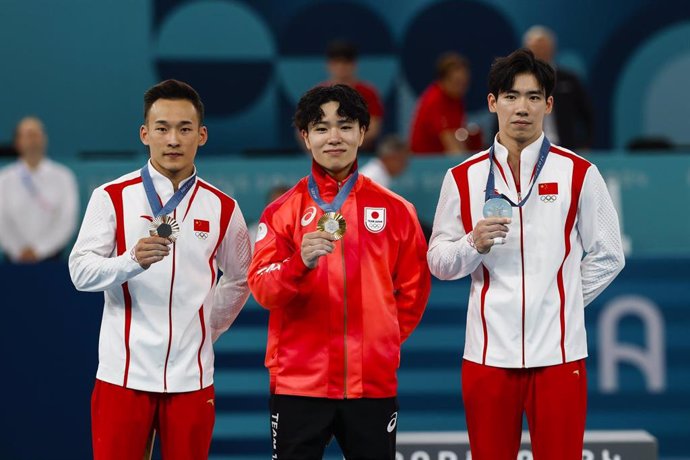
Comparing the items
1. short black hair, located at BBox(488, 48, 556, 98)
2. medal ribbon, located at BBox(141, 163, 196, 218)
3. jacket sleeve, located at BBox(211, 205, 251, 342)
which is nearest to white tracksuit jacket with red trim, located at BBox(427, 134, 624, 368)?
short black hair, located at BBox(488, 48, 556, 98)

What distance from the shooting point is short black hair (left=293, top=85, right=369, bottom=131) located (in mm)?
4582

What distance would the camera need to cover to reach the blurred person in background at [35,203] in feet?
32.1

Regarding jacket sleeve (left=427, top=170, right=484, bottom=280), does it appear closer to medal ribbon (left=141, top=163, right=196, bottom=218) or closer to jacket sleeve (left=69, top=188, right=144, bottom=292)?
medal ribbon (left=141, top=163, right=196, bottom=218)

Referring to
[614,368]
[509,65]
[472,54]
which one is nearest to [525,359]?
[509,65]

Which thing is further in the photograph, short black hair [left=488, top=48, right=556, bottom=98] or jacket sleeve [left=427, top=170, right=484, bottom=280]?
short black hair [left=488, top=48, right=556, bottom=98]

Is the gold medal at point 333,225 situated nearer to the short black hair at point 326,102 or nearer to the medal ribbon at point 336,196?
the medal ribbon at point 336,196

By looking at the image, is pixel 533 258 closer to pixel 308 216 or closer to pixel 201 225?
pixel 308 216

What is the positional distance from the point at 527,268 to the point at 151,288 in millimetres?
1490

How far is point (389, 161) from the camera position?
9539 mm

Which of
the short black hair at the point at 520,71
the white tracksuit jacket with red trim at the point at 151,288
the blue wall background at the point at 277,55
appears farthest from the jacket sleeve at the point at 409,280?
the blue wall background at the point at 277,55

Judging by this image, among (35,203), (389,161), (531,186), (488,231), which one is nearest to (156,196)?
(488,231)

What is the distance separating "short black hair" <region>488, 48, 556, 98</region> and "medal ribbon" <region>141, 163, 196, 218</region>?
1302 mm

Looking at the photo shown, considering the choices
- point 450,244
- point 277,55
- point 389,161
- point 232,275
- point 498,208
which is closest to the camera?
point 498,208

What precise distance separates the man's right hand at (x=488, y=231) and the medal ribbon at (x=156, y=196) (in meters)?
1.18
